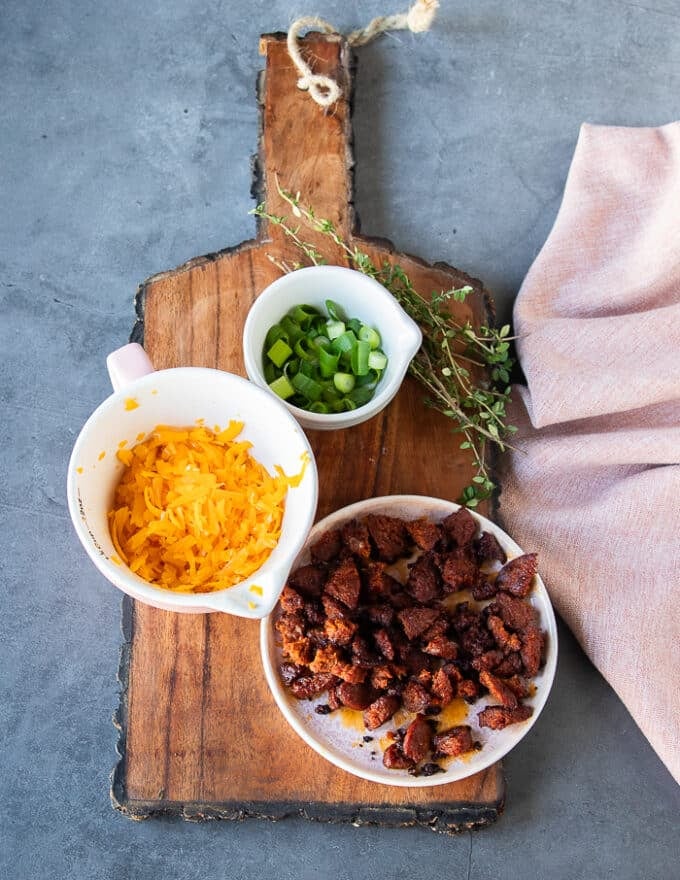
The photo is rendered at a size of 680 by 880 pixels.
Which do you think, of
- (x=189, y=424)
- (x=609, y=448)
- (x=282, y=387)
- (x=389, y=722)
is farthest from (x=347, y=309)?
(x=389, y=722)

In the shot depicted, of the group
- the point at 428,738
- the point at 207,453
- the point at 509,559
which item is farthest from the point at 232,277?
the point at 428,738

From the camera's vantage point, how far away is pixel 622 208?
245 centimetres

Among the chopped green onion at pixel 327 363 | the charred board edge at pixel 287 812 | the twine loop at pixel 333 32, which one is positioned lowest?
the charred board edge at pixel 287 812

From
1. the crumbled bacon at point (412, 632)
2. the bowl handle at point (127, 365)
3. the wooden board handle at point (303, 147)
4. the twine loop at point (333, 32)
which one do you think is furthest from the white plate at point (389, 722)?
the twine loop at point (333, 32)

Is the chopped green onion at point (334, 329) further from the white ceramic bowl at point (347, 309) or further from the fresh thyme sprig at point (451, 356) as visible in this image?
→ the fresh thyme sprig at point (451, 356)

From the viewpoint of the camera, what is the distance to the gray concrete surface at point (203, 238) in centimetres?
232

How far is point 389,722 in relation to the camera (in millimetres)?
2041

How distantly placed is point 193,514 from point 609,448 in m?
1.15

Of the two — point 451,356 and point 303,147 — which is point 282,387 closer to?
point 451,356

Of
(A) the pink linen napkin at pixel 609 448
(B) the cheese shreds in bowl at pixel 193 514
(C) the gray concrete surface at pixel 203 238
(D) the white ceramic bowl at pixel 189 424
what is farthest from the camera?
A: (C) the gray concrete surface at pixel 203 238

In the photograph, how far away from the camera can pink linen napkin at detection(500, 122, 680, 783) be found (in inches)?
87.1

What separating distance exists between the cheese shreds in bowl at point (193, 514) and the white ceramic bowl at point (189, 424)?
31mm

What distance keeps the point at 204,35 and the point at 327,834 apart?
2.48 metres

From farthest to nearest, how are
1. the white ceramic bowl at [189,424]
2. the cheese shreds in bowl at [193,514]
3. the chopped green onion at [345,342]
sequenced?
the chopped green onion at [345,342], the cheese shreds in bowl at [193,514], the white ceramic bowl at [189,424]
